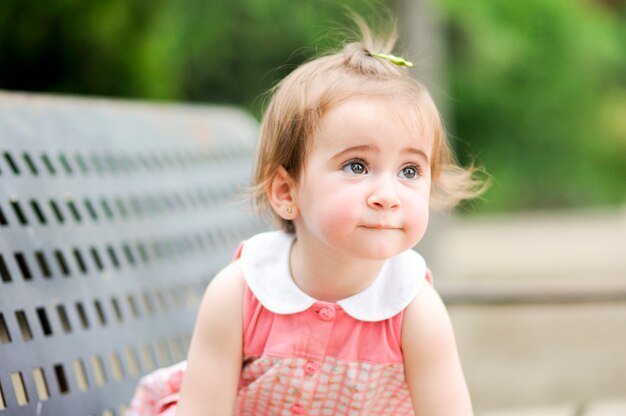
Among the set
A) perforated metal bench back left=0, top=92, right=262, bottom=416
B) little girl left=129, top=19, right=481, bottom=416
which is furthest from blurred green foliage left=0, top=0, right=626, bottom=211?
little girl left=129, top=19, right=481, bottom=416

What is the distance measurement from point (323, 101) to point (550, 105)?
40.6 ft

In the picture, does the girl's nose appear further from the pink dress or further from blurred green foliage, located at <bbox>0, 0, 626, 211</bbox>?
blurred green foliage, located at <bbox>0, 0, 626, 211</bbox>

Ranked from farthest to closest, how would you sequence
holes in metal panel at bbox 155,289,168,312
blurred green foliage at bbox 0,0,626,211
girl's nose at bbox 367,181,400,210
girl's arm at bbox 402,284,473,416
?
blurred green foliage at bbox 0,0,626,211, holes in metal panel at bbox 155,289,168,312, girl's arm at bbox 402,284,473,416, girl's nose at bbox 367,181,400,210

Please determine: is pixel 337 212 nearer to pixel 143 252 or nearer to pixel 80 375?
pixel 80 375

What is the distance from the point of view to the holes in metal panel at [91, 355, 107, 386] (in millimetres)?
1948

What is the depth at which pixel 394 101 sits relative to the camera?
1566 mm

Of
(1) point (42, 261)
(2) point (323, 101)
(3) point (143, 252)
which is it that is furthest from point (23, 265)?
(2) point (323, 101)

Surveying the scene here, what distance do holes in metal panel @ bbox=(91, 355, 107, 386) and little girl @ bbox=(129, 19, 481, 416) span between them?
310 millimetres

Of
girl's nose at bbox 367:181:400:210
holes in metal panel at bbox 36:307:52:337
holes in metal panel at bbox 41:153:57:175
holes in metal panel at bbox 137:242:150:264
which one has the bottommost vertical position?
holes in metal panel at bbox 36:307:52:337

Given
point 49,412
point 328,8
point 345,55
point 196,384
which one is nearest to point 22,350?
point 49,412

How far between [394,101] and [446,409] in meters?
0.51

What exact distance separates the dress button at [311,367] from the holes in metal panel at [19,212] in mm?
671

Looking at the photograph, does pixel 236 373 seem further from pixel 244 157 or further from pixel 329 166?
pixel 244 157

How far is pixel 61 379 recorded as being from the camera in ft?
6.20
